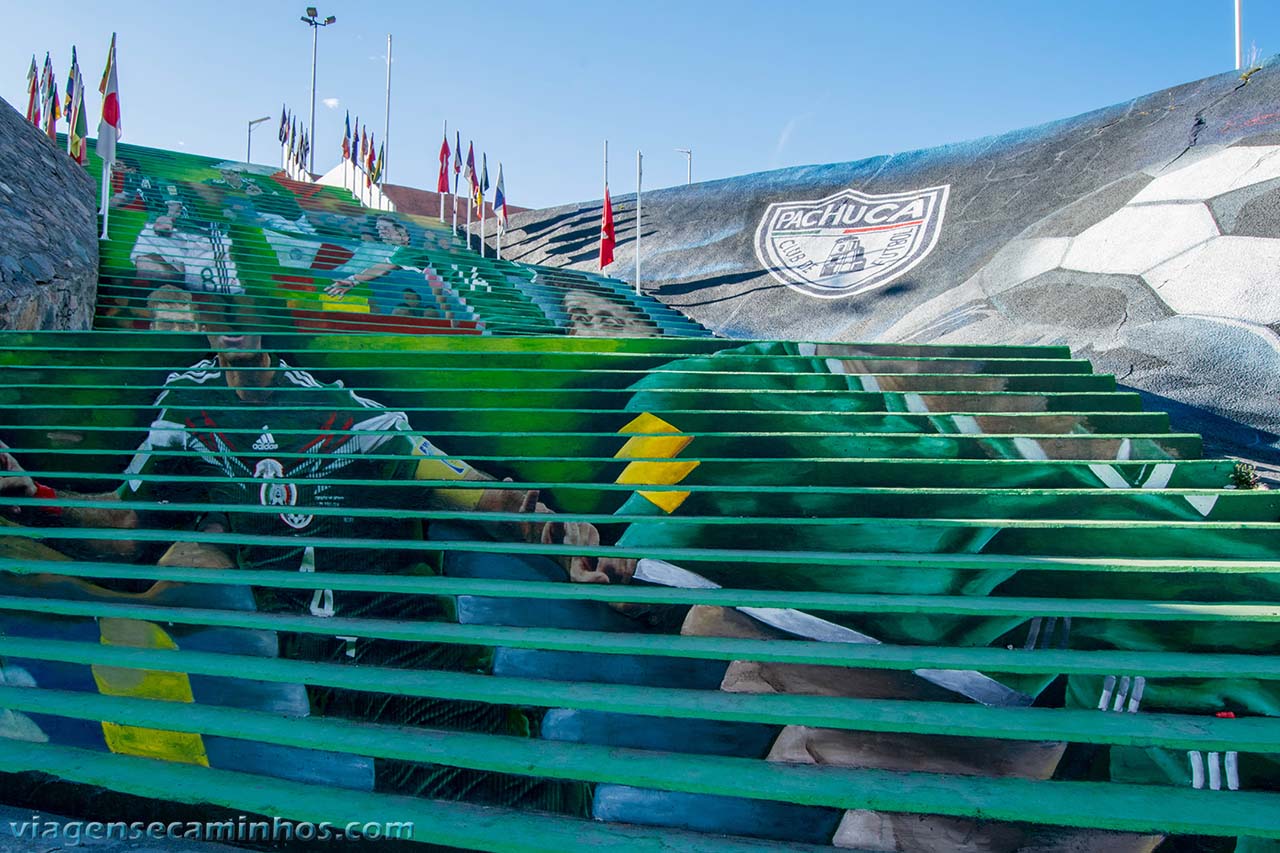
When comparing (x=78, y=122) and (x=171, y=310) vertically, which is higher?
(x=78, y=122)

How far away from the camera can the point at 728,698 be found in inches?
103

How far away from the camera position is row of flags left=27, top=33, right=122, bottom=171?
9.41 meters

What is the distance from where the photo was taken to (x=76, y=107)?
12758 mm

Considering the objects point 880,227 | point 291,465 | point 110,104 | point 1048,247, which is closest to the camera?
point 291,465

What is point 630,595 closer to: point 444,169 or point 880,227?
point 880,227

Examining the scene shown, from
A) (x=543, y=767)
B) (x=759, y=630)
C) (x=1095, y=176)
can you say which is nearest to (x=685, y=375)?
(x=759, y=630)

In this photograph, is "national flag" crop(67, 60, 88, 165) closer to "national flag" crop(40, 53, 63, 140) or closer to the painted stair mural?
"national flag" crop(40, 53, 63, 140)

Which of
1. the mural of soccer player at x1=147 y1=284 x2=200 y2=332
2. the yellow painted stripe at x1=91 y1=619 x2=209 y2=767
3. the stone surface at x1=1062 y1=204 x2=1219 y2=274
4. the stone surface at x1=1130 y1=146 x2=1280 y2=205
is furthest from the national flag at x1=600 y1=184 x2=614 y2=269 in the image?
the yellow painted stripe at x1=91 y1=619 x2=209 y2=767

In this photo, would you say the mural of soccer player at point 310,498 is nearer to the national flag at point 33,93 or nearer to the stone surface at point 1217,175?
the stone surface at point 1217,175

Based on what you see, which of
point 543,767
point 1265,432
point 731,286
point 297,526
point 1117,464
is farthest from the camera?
point 731,286

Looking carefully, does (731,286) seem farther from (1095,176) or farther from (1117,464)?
(1117,464)

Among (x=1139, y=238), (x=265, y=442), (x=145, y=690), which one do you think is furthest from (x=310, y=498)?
(x=1139, y=238)

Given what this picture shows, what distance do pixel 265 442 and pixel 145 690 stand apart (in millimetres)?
1420

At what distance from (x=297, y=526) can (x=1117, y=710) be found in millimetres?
3320
